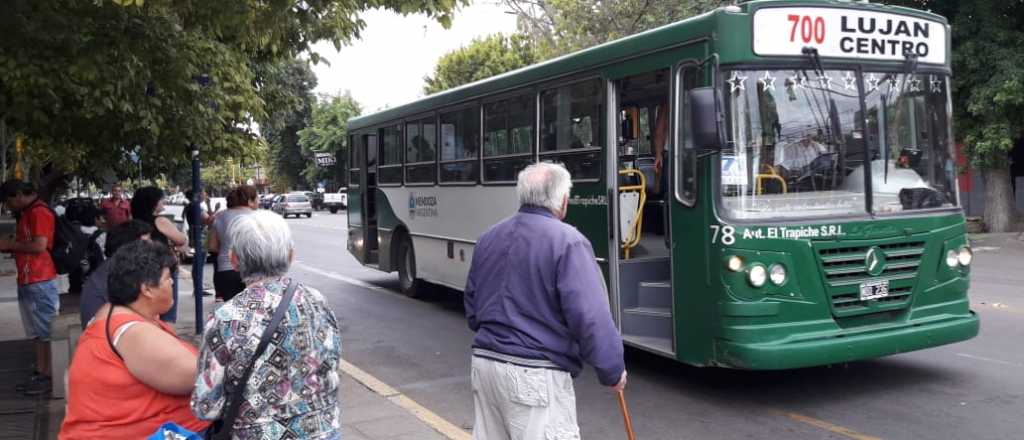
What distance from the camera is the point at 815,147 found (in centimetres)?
655

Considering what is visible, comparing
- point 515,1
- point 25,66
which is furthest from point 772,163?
point 515,1

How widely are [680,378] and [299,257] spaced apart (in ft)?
50.0

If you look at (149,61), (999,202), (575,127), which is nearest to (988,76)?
(999,202)

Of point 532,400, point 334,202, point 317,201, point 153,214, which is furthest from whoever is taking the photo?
point 317,201

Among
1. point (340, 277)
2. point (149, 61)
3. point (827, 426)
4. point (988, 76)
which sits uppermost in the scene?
point (988, 76)

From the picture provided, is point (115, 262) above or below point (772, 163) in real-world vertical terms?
below

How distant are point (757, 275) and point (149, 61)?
19.4ft

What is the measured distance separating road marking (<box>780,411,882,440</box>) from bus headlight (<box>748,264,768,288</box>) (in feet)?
3.33

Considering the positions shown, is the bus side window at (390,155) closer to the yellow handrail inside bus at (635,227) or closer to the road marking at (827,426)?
the yellow handrail inside bus at (635,227)

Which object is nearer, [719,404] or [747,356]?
[747,356]

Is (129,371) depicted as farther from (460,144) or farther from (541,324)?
(460,144)

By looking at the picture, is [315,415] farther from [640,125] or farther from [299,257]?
[299,257]

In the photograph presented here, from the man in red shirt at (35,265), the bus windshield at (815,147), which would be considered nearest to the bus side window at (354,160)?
the man in red shirt at (35,265)

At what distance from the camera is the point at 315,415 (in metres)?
3.03
